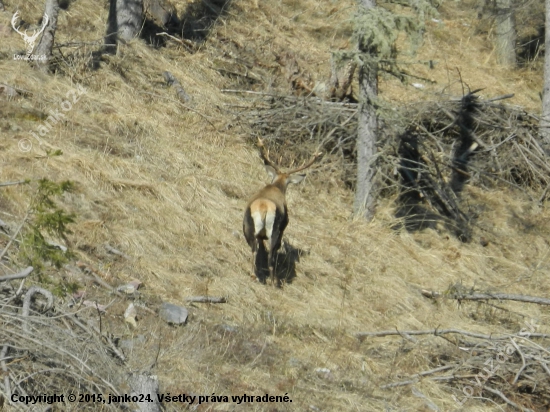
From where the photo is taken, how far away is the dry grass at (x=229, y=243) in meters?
8.10

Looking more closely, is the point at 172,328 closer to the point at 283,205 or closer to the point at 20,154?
the point at 283,205

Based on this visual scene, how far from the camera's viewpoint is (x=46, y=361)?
6020 millimetres

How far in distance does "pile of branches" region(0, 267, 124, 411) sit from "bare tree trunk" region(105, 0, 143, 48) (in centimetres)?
911

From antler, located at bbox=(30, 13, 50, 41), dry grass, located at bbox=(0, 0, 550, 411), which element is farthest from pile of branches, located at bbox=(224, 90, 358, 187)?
antler, located at bbox=(30, 13, 50, 41)

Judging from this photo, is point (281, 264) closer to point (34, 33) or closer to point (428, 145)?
point (428, 145)

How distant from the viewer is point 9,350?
5.96 m

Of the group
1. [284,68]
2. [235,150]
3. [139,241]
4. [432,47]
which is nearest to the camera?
[139,241]

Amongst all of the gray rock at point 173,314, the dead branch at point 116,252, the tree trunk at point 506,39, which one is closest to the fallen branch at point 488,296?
the gray rock at point 173,314

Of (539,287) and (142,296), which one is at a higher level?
(142,296)

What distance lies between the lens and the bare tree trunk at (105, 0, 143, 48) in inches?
583

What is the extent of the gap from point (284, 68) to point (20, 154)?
6.26 meters

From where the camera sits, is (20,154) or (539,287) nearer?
(20,154)

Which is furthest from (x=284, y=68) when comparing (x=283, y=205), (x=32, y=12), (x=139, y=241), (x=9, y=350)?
(x=9, y=350)

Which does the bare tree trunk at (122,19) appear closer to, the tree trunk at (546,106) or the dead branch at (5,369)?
the tree trunk at (546,106)
